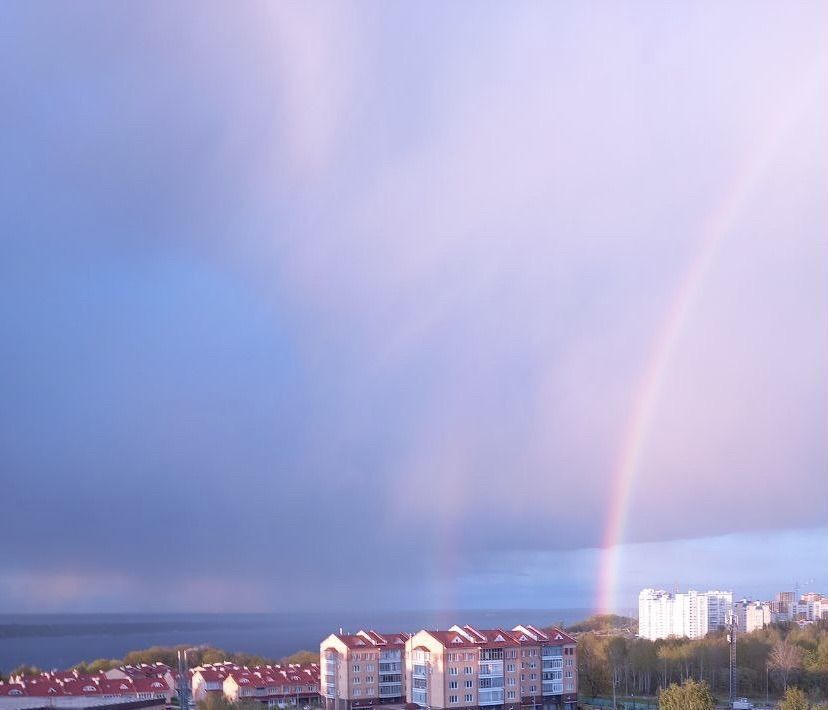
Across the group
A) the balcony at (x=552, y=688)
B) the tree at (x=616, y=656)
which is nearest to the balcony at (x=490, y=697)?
the balcony at (x=552, y=688)

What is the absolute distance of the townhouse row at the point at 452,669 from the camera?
2955 centimetres

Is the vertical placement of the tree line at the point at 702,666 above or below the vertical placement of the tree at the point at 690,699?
below

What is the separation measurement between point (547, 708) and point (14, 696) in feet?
54.7

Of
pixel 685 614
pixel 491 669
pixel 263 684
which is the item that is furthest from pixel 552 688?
pixel 685 614

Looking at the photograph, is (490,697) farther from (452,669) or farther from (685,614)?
(685,614)

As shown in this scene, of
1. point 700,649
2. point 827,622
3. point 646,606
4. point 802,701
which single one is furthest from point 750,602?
point 802,701

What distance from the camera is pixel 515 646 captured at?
31.0 metres

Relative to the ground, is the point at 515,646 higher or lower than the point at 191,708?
higher

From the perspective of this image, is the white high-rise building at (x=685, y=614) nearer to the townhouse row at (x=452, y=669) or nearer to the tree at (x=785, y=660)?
the tree at (x=785, y=660)

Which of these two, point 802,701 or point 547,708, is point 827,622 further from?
point 802,701

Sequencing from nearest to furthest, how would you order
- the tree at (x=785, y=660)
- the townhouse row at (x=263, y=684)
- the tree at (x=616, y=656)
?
the townhouse row at (x=263, y=684) → the tree at (x=785, y=660) → the tree at (x=616, y=656)

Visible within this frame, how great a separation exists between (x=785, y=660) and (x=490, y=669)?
544 inches

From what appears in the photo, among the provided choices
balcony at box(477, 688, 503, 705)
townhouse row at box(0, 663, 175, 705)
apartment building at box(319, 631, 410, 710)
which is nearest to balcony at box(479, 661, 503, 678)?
balcony at box(477, 688, 503, 705)

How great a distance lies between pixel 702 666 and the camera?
39406 millimetres
